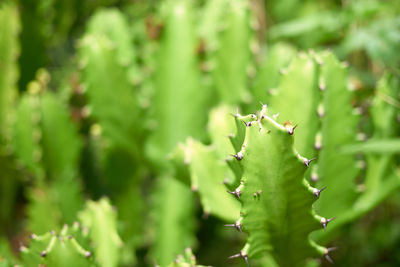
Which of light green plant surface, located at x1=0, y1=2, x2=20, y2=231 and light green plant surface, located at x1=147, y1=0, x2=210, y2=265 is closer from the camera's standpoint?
light green plant surface, located at x1=147, y1=0, x2=210, y2=265

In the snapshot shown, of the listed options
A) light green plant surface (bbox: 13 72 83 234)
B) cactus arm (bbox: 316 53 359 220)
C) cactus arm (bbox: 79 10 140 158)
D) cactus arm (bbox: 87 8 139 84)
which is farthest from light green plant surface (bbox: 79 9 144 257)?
cactus arm (bbox: 316 53 359 220)

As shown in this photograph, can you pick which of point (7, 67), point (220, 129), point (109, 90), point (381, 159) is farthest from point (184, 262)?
point (7, 67)

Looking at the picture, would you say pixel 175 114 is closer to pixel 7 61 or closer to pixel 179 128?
pixel 179 128

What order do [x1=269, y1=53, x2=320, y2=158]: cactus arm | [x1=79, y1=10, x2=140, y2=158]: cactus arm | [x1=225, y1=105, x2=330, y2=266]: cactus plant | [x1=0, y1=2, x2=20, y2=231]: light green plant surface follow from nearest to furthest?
[x1=225, y1=105, x2=330, y2=266]: cactus plant → [x1=269, y1=53, x2=320, y2=158]: cactus arm → [x1=79, y1=10, x2=140, y2=158]: cactus arm → [x1=0, y1=2, x2=20, y2=231]: light green plant surface

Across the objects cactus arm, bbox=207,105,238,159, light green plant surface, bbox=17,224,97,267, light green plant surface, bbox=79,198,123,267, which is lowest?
light green plant surface, bbox=17,224,97,267

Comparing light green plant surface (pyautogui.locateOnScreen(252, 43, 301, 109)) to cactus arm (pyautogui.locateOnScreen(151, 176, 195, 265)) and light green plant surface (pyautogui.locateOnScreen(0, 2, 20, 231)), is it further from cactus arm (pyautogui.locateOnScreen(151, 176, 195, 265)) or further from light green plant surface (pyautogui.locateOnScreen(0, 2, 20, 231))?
light green plant surface (pyautogui.locateOnScreen(0, 2, 20, 231))

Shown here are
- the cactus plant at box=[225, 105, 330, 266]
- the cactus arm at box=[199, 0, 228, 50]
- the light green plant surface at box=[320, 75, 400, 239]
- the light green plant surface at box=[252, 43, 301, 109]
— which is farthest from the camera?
the cactus arm at box=[199, 0, 228, 50]

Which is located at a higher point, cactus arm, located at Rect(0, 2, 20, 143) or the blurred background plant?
cactus arm, located at Rect(0, 2, 20, 143)
